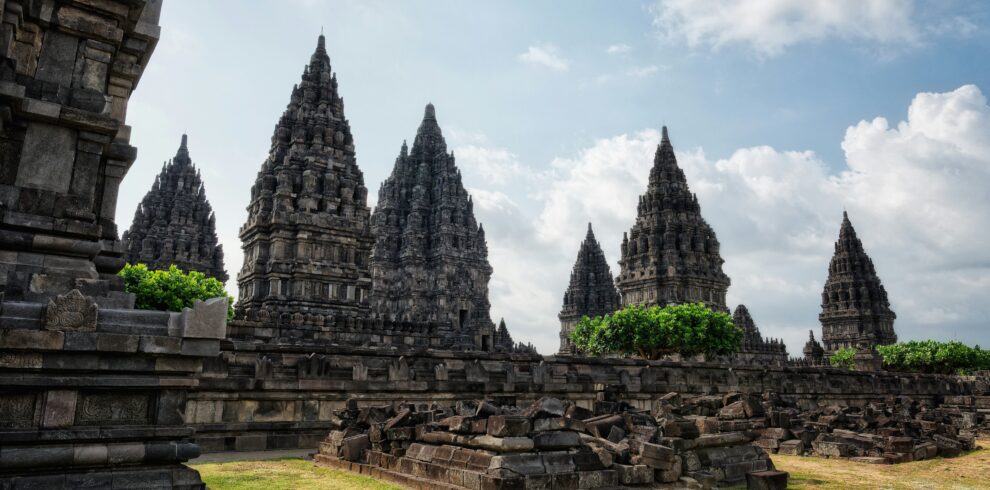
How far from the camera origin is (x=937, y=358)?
2434 inches

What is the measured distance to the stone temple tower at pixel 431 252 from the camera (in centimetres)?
6684

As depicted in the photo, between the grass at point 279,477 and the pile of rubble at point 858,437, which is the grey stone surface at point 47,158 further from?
the pile of rubble at point 858,437

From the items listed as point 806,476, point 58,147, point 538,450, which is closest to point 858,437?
point 806,476

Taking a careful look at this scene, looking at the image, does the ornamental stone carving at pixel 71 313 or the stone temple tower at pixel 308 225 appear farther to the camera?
the stone temple tower at pixel 308 225

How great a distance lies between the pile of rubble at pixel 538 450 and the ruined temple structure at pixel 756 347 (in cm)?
6205

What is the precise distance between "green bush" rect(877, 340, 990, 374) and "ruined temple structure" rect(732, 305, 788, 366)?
10738 millimetres

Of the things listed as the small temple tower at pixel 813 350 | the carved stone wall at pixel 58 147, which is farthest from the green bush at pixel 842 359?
the carved stone wall at pixel 58 147

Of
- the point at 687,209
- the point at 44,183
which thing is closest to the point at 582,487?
the point at 44,183

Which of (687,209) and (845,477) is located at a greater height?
(687,209)

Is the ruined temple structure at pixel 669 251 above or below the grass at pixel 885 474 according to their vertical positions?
above

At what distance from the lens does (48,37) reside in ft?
27.5

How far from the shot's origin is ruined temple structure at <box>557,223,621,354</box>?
86.8 m

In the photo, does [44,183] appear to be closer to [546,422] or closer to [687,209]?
[546,422]

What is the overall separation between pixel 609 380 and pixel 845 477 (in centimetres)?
1163
